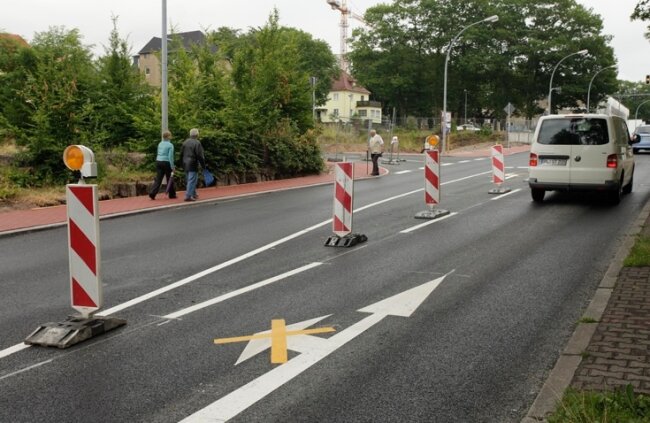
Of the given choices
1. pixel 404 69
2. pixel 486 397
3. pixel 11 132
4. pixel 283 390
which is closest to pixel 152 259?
pixel 283 390

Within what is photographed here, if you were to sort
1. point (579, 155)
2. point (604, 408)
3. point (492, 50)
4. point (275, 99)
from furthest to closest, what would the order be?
point (492, 50) → point (275, 99) → point (579, 155) → point (604, 408)

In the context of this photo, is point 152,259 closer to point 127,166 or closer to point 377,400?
point 377,400

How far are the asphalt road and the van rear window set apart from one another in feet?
8.65

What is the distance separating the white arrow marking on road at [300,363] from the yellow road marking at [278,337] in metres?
0.12

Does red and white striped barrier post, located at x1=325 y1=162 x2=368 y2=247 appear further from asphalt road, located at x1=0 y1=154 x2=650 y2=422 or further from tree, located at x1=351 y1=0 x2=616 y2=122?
tree, located at x1=351 y1=0 x2=616 y2=122

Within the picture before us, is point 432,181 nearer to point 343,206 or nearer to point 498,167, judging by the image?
point 343,206

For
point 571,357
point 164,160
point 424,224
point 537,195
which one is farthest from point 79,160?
point 537,195

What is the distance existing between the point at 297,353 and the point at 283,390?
0.73 m

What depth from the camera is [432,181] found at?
41.7ft

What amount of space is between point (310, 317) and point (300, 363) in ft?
3.96

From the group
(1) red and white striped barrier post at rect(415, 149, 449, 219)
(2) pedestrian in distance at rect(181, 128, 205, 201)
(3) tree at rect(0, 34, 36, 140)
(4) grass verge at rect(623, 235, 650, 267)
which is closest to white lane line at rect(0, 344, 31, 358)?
(4) grass verge at rect(623, 235, 650, 267)

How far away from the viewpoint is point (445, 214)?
13.1m

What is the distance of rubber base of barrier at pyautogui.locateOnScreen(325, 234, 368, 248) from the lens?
9766 mm

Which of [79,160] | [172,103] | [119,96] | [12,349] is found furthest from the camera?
[119,96]
